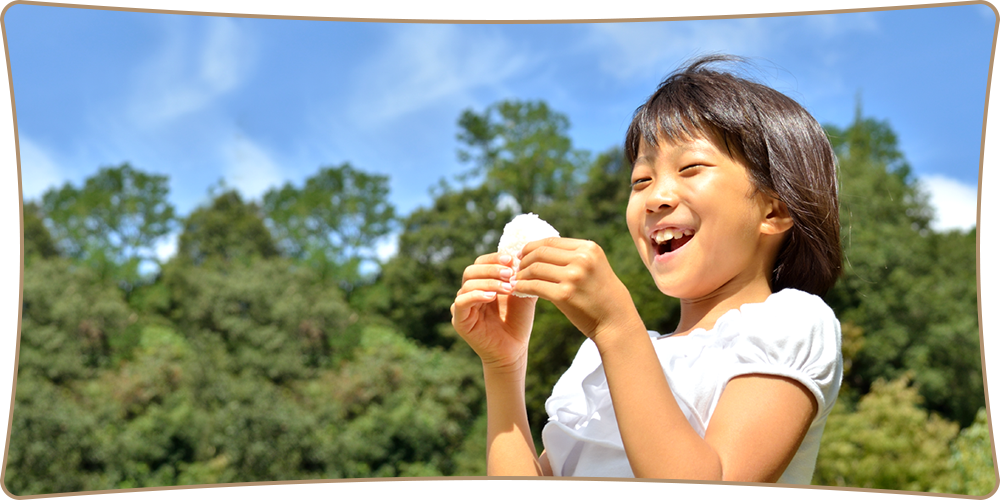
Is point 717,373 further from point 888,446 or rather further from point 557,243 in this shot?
point 888,446

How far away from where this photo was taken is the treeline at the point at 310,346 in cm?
983

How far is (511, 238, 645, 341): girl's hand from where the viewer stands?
3.27 ft

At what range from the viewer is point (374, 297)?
11273 millimetres

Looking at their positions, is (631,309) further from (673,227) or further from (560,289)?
(673,227)

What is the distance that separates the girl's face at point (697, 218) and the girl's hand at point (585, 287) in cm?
29

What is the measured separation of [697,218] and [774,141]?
0.20 m

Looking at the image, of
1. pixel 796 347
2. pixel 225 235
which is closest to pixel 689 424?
pixel 796 347

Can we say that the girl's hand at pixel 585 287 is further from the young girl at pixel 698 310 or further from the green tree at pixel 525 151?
the green tree at pixel 525 151

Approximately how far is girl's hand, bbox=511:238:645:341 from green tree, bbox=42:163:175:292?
32.6 feet

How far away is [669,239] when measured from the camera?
1304mm

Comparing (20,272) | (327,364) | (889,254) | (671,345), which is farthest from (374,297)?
(671,345)

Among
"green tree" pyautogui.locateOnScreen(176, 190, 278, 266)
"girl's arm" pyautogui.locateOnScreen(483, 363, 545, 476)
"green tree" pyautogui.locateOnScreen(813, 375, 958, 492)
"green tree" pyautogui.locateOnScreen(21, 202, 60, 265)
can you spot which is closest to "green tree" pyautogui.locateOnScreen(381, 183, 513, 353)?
"green tree" pyautogui.locateOnScreen(176, 190, 278, 266)

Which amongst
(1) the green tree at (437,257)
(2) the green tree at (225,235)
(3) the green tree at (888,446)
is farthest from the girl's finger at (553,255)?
(2) the green tree at (225,235)

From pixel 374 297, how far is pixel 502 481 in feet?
32.5
